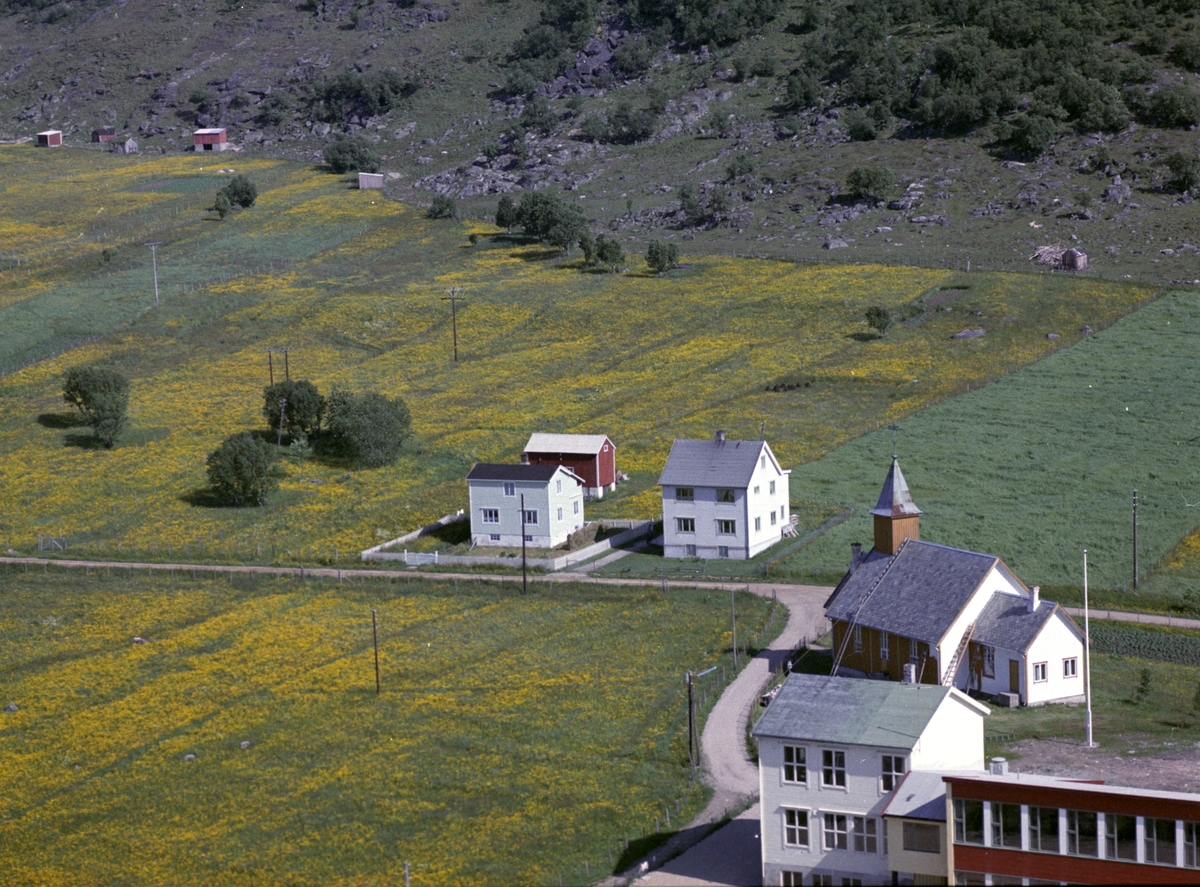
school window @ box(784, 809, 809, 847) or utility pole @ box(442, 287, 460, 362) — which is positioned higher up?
utility pole @ box(442, 287, 460, 362)

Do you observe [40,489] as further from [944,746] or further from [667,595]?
[944,746]

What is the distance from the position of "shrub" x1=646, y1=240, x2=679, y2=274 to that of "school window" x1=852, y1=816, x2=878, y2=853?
101 meters

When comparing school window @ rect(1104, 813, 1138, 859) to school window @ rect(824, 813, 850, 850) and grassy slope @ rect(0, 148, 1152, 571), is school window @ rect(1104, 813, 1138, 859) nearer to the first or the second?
school window @ rect(824, 813, 850, 850)

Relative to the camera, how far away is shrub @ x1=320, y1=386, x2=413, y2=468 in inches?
4013

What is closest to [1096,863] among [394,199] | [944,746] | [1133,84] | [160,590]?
[944,746]

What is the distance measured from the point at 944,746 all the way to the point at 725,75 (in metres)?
157

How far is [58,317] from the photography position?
140 metres

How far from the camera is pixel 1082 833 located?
1697 inches

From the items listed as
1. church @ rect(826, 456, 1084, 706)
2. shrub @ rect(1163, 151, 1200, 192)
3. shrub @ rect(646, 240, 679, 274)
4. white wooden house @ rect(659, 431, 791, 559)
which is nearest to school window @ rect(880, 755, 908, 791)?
church @ rect(826, 456, 1084, 706)

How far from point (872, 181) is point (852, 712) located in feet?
369

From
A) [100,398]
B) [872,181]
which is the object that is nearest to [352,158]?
[872,181]

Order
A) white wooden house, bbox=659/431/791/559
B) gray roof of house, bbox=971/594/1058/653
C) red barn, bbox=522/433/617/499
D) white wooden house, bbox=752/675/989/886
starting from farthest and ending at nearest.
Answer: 1. red barn, bbox=522/433/617/499
2. white wooden house, bbox=659/431/791/559
3. gray roof of house, bbox=971/594/1058/653
4. white wooden house, bbox=752/675/989/886

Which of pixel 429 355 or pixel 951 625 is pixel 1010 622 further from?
pixel 429 355

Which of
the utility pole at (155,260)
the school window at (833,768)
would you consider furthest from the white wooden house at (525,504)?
the utility pole at (155,260)
